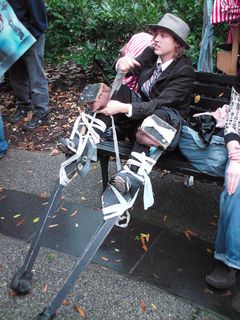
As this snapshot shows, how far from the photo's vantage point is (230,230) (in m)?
2.40

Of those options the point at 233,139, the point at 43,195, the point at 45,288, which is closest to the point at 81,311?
the point at 45,288

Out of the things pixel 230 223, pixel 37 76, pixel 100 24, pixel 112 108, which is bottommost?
pixel 230 223

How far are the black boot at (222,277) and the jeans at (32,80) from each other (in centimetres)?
310

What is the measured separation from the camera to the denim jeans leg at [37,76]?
4.77 meters

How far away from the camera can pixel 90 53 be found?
529 centimetres

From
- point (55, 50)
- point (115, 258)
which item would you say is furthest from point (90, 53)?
point (115, 258)

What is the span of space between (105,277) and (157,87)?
1419mm

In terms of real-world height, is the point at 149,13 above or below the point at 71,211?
above

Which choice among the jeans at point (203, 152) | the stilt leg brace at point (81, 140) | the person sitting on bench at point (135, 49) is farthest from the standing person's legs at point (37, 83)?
the jeans at point (203, 152)

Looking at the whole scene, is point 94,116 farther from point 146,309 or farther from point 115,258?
point 146,309

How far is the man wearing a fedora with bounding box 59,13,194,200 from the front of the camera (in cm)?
282

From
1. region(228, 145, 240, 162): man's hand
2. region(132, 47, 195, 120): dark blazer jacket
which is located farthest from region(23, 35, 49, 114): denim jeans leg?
region(228, 145, 240, 162): man's hand

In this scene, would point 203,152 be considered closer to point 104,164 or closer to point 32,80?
point 104,164

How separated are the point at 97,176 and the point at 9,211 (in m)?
0.91
